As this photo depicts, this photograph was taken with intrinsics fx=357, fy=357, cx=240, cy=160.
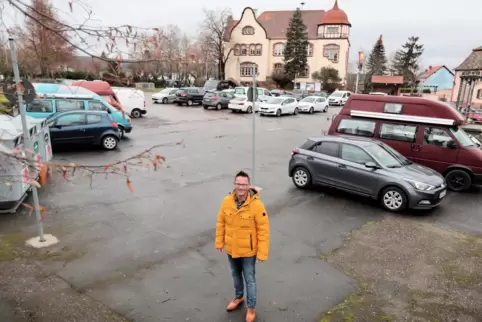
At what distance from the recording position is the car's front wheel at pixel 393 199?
8219mm

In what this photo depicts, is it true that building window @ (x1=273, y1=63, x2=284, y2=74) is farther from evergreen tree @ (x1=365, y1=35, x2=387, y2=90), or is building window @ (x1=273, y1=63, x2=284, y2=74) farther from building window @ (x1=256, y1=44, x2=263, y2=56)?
evergreen tree @ (x1=365, y1=35, x2=387, y2=90)

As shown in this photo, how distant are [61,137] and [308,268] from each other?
10968 millimetres

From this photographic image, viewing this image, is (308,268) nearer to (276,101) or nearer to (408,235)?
(408,235)

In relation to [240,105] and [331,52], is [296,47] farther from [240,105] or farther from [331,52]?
[240,105]

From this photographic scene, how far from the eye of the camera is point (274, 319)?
4.54 metres

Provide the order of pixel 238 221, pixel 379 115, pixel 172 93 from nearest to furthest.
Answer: pixel 238 221 → pixel 379 115 → pixel 172 93

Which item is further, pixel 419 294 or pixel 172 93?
pixel 172 93

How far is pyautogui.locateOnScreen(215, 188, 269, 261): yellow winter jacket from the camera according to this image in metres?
4.18

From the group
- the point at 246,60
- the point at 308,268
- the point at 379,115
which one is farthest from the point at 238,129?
the point at 246,60

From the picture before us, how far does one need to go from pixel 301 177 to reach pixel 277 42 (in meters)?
59.0

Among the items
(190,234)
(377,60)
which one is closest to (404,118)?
(190,234)

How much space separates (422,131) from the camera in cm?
1082

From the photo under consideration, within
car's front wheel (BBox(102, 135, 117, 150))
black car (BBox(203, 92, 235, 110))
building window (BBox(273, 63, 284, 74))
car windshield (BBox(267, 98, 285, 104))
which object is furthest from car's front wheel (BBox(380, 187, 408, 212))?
building window (BBox(273, 63, 284, 74))

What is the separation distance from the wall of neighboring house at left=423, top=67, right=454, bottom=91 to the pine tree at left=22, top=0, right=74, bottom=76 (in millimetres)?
81968
